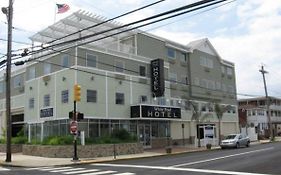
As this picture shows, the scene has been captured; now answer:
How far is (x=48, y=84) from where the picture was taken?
3800 centimetres

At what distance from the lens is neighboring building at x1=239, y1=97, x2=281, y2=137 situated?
69.4m

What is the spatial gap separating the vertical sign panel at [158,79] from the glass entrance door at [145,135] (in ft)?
11.3

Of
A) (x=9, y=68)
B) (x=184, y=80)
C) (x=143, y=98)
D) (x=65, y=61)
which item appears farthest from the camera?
(x=184, y=80)

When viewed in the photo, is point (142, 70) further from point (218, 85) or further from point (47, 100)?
point (218, 85)

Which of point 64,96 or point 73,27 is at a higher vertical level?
point 73,27

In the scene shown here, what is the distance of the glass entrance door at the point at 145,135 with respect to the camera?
129ft

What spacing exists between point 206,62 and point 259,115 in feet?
102

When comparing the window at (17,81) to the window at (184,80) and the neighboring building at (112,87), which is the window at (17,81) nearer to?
the neighboring building at (112,87)

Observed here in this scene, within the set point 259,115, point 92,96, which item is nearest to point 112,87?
point 92,96

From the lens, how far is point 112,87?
37.2 meters

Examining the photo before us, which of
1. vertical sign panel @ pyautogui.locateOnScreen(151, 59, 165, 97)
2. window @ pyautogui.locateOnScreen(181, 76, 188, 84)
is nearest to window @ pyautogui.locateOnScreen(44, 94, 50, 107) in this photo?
vertical sign panel @ pyautogui.locateOnScreen(151, 59, 165, 97)

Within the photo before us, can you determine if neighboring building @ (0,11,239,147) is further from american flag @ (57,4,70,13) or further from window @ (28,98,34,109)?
american flag @ (57,4,70,13)

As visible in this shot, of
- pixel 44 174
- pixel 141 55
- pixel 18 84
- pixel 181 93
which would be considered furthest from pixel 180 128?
pixel 44 174

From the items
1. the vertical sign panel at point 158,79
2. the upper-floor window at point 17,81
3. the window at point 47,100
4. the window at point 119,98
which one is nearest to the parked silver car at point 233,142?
the vertical sign panel at point 158,79
